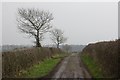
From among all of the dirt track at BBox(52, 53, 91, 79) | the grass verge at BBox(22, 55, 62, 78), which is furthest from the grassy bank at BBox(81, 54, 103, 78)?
the grass verge at BBox(22, 55, 62, 78)

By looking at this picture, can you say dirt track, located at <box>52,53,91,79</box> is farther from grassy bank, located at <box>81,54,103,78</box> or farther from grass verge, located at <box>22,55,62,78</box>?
grass verge, located at <box>22,55,62,78</box>

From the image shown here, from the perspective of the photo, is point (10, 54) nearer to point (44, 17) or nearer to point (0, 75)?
point (0, 75)

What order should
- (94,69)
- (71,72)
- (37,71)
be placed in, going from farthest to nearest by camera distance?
(94,69), (37,71), (71,72)

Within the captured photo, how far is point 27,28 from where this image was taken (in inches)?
2301

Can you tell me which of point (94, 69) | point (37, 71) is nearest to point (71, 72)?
point (94, 69)

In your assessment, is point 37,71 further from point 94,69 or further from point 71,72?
point 94,69

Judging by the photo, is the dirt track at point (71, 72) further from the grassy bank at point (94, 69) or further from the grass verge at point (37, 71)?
the grass verge at point (37, 71)

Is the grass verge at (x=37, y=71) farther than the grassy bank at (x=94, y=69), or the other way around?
the grass verge at (x=37, y=71)

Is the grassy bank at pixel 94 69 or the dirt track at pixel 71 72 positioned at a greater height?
the grassy bank at pixel 94 69

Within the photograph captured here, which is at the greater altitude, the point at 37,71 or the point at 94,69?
the point at 94,69

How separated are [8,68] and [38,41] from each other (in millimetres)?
38503

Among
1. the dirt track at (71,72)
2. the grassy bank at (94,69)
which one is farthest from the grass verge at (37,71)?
the grassy bank at (94,69)

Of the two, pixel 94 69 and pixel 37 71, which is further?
pixel 94 69

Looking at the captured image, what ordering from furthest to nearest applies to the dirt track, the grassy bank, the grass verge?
the grass verge
the dirt track
the grassy bank
